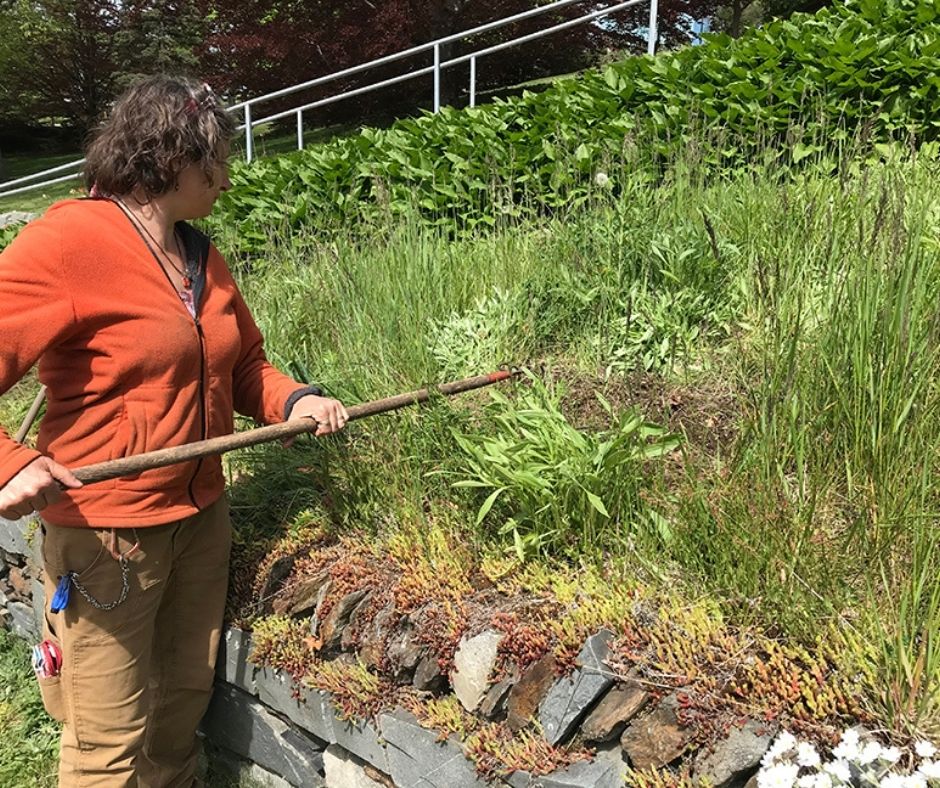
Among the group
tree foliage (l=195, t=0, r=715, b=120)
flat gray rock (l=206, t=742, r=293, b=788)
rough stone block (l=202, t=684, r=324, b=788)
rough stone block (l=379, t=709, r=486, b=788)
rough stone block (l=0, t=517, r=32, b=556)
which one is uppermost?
tree foliage (l=195, t=0, r=715, b=120)

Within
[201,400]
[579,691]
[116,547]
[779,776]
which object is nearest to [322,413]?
[201,400]

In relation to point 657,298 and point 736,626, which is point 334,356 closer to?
point 657,298

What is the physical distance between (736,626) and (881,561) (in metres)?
0.38

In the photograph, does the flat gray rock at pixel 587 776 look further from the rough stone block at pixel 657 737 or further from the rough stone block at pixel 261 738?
the rough stone block at pixel 261 738

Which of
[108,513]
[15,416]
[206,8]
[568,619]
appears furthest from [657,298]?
[206,8]

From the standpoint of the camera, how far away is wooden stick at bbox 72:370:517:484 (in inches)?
81.4

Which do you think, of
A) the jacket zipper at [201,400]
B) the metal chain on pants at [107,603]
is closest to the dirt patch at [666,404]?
the jacket zipper at [201,400]

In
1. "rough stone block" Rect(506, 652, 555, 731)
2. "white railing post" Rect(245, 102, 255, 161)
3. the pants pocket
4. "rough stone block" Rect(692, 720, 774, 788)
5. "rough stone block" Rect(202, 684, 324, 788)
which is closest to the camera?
"rough stone block" Rect(692, 720, 774, 788)

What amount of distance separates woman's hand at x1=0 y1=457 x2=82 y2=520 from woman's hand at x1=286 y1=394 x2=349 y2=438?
728mm

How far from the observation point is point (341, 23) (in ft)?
52.7

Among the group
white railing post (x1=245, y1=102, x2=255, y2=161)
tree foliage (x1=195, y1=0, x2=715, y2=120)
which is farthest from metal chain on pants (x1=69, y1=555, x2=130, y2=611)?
tree foliage (x1=195, y1=0, x2=715, y2=120)

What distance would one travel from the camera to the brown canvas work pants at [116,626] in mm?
2297

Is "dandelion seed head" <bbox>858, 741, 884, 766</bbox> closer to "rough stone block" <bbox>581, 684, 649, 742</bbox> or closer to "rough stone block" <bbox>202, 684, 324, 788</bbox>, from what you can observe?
"rough stone block" <bbox>581, 684, 649, 742</bbox>

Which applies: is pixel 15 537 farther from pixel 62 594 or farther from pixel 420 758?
pixel 420 758
